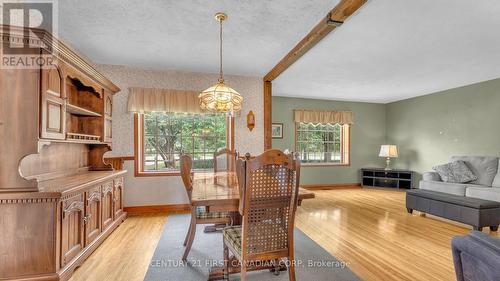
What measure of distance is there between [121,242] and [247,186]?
220 cm

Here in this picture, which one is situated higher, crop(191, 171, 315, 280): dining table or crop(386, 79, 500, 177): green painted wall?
crop(386, 79, 500, 177): green painted wall

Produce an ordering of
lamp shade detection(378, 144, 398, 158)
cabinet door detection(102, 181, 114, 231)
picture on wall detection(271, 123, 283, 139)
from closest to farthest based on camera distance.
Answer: cabinet door detection(102, 181, 114, 231)
lamp shade detection(378, 144, 398, 158)
picture on wall detection(271, 123, 283, 139)

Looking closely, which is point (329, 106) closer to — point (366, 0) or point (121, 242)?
point (366, 0)

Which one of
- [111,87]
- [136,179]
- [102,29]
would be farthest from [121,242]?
[102,29]

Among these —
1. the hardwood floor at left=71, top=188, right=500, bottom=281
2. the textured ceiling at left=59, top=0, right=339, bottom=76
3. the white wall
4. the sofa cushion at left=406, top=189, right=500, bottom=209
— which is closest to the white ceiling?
the textured ceiling at left=59, top=0, right=339, bottom=76

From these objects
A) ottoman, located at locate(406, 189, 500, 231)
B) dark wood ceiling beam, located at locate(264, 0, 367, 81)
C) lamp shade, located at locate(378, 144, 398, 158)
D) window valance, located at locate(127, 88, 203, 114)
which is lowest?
ottoman, located at locate(406, 189, 500, 231)

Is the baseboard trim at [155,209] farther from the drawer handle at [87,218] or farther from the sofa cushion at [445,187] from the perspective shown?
the sofa cushion at [445,187]

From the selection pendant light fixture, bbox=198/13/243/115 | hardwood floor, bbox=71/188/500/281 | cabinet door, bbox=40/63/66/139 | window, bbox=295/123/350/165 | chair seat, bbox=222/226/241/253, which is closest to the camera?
chair seat, bbox=222/226/241/253

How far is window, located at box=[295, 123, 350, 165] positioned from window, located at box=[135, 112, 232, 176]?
109 inches

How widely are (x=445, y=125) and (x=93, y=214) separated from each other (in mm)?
6679

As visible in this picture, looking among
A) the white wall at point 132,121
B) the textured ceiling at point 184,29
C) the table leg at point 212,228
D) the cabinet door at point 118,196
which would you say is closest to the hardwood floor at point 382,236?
the table leg at point 212,228

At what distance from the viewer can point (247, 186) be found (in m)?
1.55

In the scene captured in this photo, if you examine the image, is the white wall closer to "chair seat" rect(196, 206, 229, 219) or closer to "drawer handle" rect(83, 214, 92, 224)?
"drawer handle" rect(83, 214, 92, 224)

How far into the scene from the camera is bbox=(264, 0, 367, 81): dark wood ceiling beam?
2135 mm
